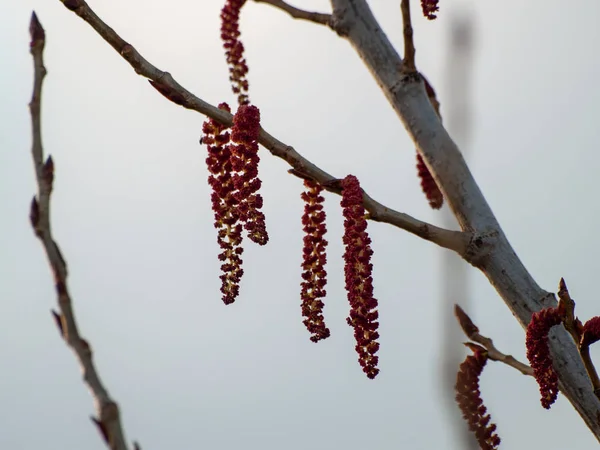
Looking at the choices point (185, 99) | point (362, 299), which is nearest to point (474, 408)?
point (362, 299)

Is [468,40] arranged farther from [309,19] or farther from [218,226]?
[218,226]

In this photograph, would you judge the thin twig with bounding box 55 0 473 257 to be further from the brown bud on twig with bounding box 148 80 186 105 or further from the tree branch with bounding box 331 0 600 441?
the tree branch with bounding box 331 0 600 441

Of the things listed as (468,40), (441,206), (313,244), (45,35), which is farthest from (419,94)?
(45,35)

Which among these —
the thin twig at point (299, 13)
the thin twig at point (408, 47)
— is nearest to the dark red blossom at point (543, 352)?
the thin twig at point (408, 47)

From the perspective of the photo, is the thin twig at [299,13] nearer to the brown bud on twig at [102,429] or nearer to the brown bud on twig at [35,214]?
the brown bud on twig at [35,214]

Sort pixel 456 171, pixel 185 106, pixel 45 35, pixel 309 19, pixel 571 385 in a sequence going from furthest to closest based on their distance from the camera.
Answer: pixel 309 19
pixel 456 171
pixel 571 385
pixel 185 106
pixel 45 35

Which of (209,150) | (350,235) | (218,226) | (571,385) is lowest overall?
(571,385)
